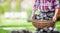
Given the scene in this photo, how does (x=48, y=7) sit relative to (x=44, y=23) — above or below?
above

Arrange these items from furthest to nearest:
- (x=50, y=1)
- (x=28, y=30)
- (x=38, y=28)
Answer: (x=28, y=30), (x=38, y=28), (x=50, y=1)

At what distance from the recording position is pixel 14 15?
7.06 feet

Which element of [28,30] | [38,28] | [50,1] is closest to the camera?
[50,1]

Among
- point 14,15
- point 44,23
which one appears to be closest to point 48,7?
point 44,23

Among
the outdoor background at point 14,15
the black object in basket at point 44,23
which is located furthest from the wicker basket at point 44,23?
the outdoor background at point 14,15

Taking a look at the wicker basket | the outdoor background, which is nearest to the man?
the wicker basket

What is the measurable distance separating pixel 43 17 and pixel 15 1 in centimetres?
50

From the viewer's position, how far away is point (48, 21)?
5.74ft

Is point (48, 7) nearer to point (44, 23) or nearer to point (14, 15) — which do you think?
point (44, 23)

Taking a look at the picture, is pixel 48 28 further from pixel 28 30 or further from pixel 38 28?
pixel 28 30

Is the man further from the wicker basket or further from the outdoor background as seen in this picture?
the outdoor background

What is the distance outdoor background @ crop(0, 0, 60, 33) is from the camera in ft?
6.97

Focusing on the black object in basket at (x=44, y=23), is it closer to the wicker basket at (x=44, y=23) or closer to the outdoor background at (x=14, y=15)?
the wicker basket at (x=44, y=23)

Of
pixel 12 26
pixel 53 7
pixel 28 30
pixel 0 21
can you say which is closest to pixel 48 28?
pixel 53 7
